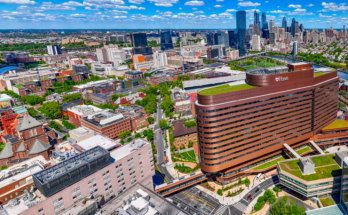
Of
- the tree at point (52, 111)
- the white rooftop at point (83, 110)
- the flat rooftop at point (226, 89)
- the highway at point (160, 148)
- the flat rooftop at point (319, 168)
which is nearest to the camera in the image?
the flat rooftop at point (319, 168)

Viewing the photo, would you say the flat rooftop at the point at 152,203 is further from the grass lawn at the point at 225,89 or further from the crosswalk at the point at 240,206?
the grass lawn at the point at 225,89

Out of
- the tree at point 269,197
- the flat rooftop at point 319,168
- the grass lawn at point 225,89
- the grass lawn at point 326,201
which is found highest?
the grass lawn at point 225,89

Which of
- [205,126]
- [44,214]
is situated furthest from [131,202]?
[205,126]

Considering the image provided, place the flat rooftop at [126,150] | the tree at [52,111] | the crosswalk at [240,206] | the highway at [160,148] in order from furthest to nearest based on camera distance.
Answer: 1. the tree at [52,111]
2. the highway at [160,148]
3. the crosswalk at [240,206]
4. the flat rooftop at [126,150]

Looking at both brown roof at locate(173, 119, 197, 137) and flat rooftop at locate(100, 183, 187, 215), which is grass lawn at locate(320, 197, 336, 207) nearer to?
flat rooftop at locate(100, 183, 187, 215)

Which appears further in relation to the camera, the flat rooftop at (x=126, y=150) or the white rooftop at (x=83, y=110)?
the white rooftop at (x=83, y=110)

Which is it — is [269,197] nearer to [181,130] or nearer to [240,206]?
[240,206]

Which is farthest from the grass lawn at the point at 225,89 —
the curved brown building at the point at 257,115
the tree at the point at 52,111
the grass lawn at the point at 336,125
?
the tree at the point at 52,111

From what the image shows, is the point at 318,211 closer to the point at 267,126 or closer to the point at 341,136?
the point at 267,126
